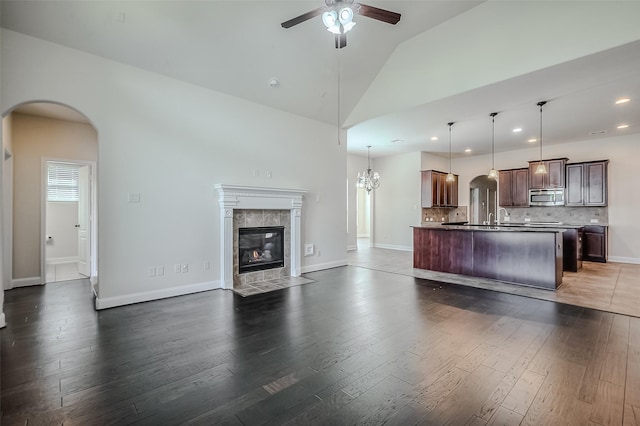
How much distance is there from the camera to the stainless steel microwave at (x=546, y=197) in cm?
768

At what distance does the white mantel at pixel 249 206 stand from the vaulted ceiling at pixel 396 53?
5.34 ft

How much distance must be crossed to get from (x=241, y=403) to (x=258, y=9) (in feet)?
14.0

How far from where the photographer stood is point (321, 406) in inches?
73.4

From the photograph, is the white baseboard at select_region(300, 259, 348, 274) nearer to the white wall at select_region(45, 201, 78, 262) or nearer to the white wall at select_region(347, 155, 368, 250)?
the white wall at select_region(347, 155, 368, 250)

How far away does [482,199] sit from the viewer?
34.7 ft

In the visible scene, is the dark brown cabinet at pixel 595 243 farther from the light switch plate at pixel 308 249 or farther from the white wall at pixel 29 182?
the white wall at pixel 29 182

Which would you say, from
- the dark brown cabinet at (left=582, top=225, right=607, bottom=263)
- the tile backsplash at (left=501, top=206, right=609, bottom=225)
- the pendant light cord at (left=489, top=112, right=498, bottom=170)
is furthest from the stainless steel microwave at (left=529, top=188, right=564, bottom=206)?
the pendant light cord at (left=489, top=112, right=498, bottom=170)

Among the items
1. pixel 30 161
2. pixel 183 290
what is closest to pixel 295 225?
pixel 183 290

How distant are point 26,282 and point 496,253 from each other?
8.16m

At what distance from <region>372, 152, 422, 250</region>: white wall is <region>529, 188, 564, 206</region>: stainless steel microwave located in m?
3.01

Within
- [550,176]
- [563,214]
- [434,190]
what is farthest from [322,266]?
[563,214]

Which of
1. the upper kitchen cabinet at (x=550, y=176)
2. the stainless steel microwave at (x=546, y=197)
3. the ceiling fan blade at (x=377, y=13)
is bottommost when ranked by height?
the stainless steel microwave at (x=546, y=197)

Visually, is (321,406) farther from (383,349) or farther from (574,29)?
(574,29)

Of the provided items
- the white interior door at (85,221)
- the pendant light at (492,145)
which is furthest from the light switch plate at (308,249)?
the pendant light at (492,145)
